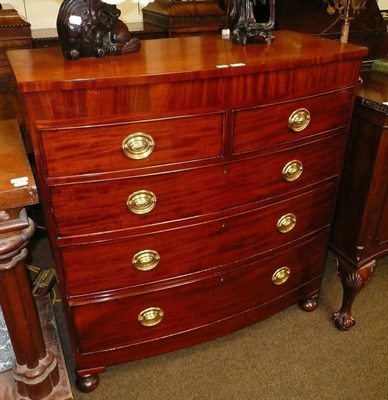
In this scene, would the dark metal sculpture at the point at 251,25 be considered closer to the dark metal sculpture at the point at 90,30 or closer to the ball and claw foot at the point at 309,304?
the dark metal sculpture at the point at 90,30

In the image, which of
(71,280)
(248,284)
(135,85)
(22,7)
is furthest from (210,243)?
(22,7)

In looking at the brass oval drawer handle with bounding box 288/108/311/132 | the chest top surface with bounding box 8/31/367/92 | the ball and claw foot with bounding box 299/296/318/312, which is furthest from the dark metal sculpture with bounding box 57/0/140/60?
the ball and claw foot with bounding box 299/296/318/312

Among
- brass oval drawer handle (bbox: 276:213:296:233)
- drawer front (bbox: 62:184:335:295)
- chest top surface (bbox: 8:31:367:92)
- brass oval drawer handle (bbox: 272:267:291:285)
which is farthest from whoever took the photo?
brass oval drawer handle (bbox: 272:267:291:285)

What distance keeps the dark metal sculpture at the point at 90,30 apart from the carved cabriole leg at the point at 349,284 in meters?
1.09

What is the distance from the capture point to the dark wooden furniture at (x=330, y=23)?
1.79 metres

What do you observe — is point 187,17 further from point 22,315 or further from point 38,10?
point 22,315

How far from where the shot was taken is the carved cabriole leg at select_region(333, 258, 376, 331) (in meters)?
1.56

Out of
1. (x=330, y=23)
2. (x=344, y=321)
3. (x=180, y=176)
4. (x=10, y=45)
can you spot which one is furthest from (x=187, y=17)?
(x=344, y=321)

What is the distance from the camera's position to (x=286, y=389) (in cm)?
146

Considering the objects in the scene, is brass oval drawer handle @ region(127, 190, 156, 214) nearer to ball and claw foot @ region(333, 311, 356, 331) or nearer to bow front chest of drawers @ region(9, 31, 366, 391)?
bow front chest of drawers @ region(9, 31, 366, 391)

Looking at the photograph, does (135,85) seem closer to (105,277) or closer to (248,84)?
(248,84)

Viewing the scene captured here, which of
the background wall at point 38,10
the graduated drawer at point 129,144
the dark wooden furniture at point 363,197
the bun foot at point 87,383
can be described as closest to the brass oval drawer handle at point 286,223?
the dark wooden furniture at point 363,197

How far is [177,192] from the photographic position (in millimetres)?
1148

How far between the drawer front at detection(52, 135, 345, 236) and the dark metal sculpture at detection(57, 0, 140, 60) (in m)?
0.35
